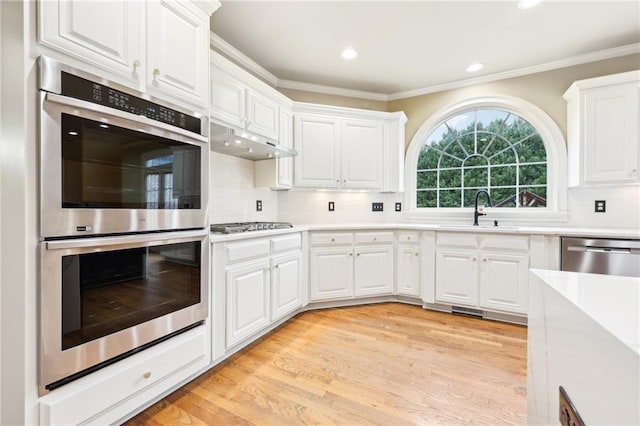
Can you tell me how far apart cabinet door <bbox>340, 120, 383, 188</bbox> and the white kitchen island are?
2.53 meters

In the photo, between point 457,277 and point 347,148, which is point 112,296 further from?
point 457,277

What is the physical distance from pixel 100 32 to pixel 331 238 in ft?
7.85

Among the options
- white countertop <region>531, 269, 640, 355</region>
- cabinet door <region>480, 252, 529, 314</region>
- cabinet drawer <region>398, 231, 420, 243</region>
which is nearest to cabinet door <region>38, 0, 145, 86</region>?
white countertop <region>531, 269, 640, 355</region>

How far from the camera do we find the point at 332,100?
3.71m

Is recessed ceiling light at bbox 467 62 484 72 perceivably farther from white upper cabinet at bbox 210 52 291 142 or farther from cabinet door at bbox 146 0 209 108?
cabinet door at bbox 146 0 209 108

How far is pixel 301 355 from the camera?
2152 millimetres

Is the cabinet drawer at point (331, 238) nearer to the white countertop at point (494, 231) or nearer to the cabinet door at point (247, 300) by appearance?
the white countertop at point (494, 231)


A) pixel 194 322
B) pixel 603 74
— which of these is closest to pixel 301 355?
pixel 194 322

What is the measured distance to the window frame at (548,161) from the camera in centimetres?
306

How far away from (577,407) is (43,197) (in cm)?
175


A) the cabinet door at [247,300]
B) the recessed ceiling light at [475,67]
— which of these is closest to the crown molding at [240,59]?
the cabinet door at [247,300]

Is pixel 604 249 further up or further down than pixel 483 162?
further down

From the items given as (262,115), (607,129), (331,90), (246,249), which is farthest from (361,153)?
(607,129)

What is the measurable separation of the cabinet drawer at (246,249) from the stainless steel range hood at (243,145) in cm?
81
